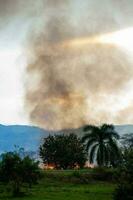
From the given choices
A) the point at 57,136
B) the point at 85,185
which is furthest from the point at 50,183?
the point at 57,136

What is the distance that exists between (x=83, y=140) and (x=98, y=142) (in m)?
3.65

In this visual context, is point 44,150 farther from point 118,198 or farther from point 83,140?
point 118,198

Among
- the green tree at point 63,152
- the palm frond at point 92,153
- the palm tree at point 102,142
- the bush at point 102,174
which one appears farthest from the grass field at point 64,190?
the green tree at point 63,152

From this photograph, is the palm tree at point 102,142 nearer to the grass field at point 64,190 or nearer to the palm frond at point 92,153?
the palm frond at point 92,153

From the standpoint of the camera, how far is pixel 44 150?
145 m

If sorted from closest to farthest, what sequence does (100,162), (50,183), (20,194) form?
(20,194)
(50,183)
(100,162)

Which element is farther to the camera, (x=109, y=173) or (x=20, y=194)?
(x=109, y=173)

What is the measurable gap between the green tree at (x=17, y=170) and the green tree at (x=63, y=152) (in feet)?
194

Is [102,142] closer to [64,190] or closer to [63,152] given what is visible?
[63,152]

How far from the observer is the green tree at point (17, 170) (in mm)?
75188

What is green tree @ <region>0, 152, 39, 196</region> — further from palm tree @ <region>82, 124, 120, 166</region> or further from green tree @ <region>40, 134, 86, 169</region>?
green tree @ <region>40, 134, 86, 169</region>

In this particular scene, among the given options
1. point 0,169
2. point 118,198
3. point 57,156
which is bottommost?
point 118,198

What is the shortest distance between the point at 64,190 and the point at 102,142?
137ft

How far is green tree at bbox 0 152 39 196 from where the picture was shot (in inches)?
2960
